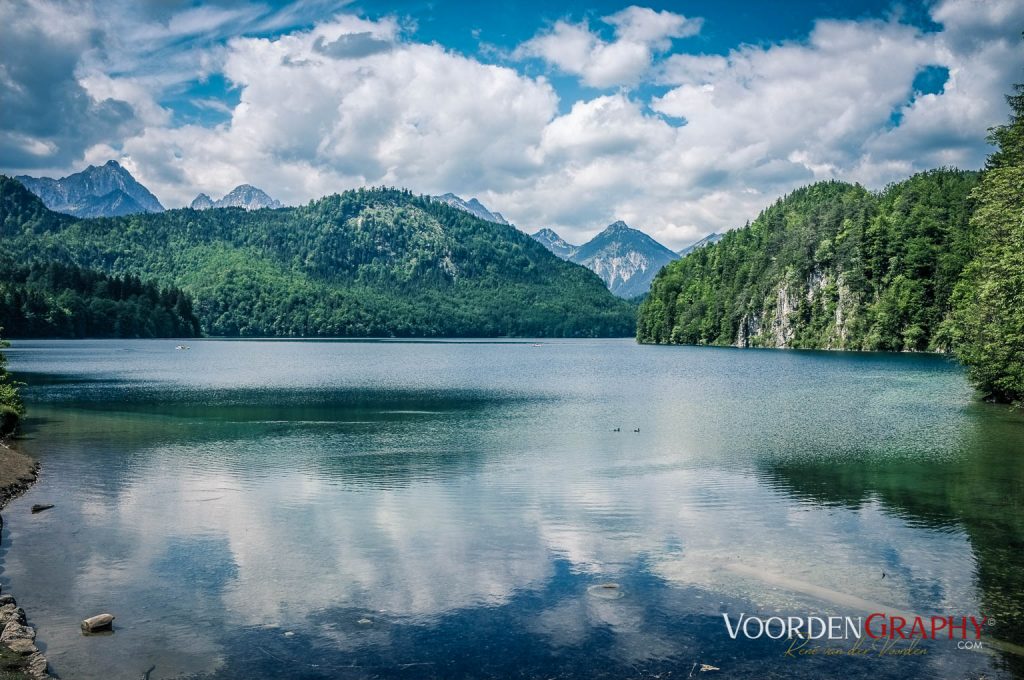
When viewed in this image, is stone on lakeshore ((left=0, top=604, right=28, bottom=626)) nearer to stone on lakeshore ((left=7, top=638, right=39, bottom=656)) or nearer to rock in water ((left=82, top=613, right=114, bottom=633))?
stone on lakeshore ((left=7, top=638, right=39, bottom=656))

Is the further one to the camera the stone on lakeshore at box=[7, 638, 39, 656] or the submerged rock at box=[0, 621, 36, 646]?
the submerged rock at box=[0, 621, 36, 646]

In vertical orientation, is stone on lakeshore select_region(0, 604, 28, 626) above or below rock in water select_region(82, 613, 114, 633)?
above

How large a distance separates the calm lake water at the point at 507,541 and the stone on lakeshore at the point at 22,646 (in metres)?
0.45

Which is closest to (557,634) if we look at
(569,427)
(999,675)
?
(999,675)

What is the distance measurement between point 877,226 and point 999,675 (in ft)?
515

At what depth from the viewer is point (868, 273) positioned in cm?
15875

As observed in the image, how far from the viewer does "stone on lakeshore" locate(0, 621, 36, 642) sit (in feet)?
50.6

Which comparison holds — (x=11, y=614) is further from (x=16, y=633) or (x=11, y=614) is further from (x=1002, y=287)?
(x=1002, y=287)

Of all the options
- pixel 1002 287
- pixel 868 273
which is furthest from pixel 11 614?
pixel 868 273

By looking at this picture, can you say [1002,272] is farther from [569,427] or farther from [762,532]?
[762,532]

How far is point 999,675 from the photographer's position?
47.0ft

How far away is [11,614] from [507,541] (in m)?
12.7

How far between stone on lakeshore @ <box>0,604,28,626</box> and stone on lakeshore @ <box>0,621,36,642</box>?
0.79 ft

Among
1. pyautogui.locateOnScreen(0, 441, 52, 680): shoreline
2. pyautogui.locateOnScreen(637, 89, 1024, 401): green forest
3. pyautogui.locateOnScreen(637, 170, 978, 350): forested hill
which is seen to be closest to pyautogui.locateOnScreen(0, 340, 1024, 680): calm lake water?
pyautogui.locateOnScreen(0, 441, 52, 680): shoreline
